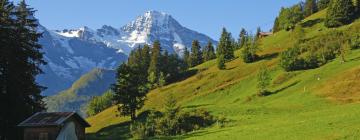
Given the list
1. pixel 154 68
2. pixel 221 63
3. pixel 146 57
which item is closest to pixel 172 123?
pixel 221 63

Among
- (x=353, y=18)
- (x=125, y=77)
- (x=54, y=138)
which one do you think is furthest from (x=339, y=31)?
(x=54, y=138)

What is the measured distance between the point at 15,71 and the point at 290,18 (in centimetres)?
11730

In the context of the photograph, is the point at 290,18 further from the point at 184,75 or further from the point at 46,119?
the point at 46,119

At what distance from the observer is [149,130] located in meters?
76.4

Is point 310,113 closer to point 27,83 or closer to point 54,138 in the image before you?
point 54,138

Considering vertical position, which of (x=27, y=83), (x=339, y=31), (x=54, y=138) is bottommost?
(x=54, y=138)

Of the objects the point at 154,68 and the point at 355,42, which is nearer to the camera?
the point at 355,42

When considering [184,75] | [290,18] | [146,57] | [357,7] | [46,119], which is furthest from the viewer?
[146,57]

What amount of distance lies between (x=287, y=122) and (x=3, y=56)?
34113mm

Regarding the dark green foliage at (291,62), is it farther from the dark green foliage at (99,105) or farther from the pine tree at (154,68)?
the dark green foliage at (99,105)

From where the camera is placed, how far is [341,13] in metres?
143

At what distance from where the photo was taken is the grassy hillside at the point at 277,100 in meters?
52.7

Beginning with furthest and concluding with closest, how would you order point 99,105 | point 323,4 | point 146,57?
point 323,4 → point 146,57 → point 99,105

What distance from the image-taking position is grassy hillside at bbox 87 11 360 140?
52.7 metres
